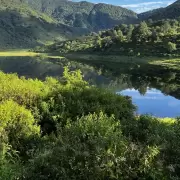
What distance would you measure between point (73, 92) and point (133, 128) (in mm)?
10172

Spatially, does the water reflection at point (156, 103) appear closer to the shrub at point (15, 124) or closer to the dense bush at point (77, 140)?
the dense bush at point (77, 140)

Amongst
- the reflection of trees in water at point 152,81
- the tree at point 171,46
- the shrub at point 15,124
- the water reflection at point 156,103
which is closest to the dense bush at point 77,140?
the shrub at point 15,124

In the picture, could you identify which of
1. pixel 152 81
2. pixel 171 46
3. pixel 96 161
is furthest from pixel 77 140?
pixel 171 46

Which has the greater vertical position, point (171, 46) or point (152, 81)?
point (171, 46)

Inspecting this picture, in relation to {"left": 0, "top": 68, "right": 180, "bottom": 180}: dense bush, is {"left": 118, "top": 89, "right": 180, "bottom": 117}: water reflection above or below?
below

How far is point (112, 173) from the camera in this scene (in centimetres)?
1525

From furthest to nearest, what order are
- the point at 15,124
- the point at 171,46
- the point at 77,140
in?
the point at 171,46 → the point at 15,124 → the point at 77,140

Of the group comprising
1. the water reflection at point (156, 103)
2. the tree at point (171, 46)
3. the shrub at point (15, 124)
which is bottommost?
the water reflection at point (156, 103)

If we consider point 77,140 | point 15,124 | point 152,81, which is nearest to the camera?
point 77,140

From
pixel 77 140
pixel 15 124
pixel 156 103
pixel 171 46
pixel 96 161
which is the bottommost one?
pixel 156 103

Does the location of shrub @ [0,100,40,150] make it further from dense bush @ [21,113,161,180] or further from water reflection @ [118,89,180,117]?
water reflection @ [118,89,180,117]

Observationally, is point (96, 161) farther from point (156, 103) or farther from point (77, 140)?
point (156, 103)

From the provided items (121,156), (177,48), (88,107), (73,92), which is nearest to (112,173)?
(121,156)

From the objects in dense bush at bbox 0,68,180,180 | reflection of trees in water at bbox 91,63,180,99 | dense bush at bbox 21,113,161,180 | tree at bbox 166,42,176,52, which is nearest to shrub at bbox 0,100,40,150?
dense bush at bbox 0,68,180,180
